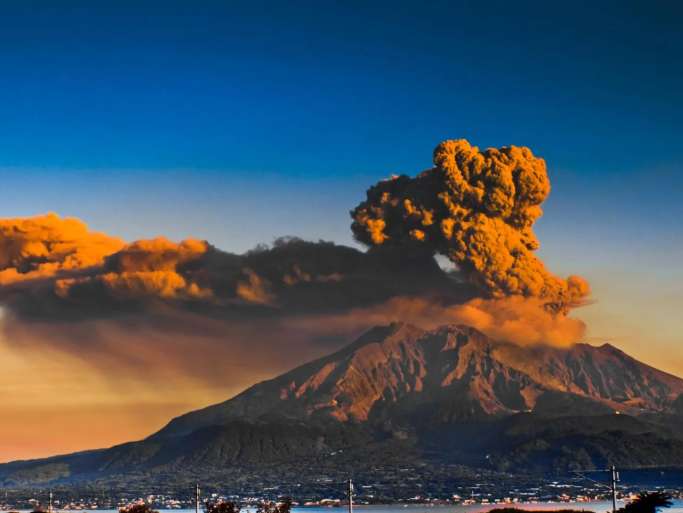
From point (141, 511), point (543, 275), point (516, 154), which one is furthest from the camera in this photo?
point (543, 275)

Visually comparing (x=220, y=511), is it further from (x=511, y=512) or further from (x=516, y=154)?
(x=516, y=154)

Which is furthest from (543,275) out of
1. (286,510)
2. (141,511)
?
(141,511)

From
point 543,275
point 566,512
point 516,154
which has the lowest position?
point 566,512

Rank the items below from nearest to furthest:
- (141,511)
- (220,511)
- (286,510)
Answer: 1. (220,511)
2. (141,511)
3. (286,510)

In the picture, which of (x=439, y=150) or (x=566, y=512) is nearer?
(x=566, y=512)

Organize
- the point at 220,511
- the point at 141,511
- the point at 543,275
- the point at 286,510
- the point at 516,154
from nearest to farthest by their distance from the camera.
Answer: the point at 220,511, the point at 141,511, the point at 286,510, the point at 516,154, the point at 543,275

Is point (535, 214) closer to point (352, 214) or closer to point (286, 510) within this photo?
point (352, 214)

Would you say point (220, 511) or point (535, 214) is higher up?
point (535, 214)

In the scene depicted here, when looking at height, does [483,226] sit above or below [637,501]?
above

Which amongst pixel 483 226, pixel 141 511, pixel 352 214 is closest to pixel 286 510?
pixel 141 511
